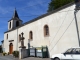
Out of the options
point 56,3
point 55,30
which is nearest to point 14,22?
point 56,3

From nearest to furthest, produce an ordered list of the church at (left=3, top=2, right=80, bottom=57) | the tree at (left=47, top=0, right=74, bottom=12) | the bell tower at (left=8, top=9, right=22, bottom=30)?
the church at (left=3, top=2, right=80, bottom=57), the tree at (left=47, top=0, right=74, bottom=12), the bell tower at (left=8, top=9, right=22, bottom=30)

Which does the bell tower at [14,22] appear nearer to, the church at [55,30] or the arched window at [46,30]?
the church at [55,30]

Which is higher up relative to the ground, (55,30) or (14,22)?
(14,22)

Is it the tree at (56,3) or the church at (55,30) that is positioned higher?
the tree at (56,3)

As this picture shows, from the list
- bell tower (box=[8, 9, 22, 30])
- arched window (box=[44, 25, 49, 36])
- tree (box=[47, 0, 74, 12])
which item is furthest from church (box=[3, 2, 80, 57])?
bell tower (box=[8, 9, 22, 30])

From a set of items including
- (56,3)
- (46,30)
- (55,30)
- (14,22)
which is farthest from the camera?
(14,22)

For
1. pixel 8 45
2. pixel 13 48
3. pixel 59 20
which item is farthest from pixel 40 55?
pixel 8 45

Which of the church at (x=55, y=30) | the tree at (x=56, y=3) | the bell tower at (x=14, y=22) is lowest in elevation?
the church at (x=55, y=30)

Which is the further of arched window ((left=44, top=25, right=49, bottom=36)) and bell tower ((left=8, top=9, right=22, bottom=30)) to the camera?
bell tower ((left=8, top=9, right=22, bottom=30))

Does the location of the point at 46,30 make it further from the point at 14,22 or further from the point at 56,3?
the point at 14,22

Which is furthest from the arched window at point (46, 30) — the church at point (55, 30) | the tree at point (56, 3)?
the tree at point (56, 3)

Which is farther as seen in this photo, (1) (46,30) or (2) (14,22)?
(2) (14,22)

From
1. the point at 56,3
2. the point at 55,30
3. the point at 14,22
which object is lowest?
the point at 55,30

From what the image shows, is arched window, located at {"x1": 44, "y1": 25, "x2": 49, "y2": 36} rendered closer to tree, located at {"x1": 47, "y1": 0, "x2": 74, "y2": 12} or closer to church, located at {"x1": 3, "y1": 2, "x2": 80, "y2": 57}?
church, located at {"x1": 3, "y1": 2, "x2": 80, "y2": 57}
